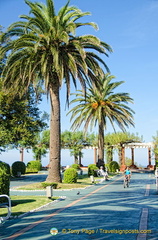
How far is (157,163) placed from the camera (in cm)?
4575

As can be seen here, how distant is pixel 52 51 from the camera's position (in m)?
20.0

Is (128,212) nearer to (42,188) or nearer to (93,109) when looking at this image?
(42,188)

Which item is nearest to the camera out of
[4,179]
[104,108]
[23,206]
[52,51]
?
[23,206]

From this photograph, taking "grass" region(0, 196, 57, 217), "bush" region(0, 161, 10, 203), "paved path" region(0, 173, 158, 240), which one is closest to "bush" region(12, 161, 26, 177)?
"grass" region(0, 196, 57, 217)

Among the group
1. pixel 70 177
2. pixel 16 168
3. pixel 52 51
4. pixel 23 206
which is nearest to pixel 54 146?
pixel 70 177

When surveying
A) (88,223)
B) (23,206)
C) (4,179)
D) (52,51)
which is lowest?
(23,206)

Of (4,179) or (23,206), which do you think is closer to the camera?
(23,206)

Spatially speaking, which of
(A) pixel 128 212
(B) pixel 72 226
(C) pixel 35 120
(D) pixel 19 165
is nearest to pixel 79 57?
(C) pixel 35 120

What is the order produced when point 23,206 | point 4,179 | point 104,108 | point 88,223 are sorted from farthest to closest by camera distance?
point 104,108, point 4,179, point 23,206, point 88,223

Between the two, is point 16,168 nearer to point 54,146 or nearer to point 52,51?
point 54,146

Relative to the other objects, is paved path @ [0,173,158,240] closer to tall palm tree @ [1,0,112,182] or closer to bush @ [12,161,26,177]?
tall palm tree @ [1,0,112,182]

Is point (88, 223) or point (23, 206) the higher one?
point (88, 223)

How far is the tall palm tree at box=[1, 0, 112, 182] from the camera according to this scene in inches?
807

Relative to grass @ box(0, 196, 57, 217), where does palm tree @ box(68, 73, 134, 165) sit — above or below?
above
